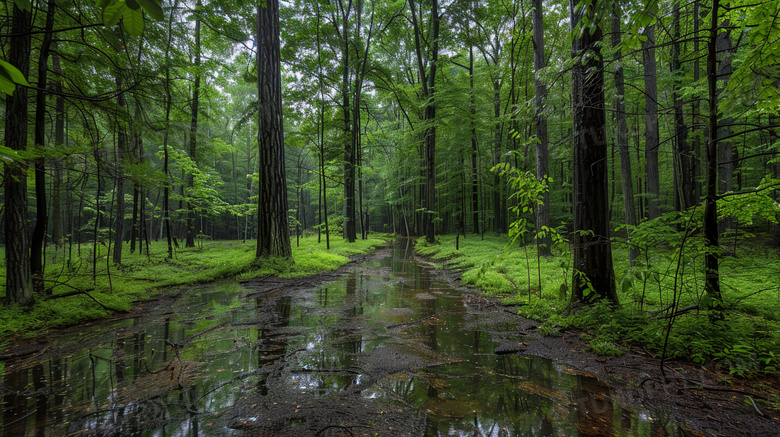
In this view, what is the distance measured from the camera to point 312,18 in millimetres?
13664

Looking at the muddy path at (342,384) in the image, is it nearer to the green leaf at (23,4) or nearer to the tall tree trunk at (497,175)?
the green leaf at (23,4)

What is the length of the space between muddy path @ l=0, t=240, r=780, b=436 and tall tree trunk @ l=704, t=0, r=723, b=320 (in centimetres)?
84

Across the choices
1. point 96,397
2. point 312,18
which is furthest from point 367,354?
point 312,18

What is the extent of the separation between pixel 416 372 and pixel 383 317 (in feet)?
5.71

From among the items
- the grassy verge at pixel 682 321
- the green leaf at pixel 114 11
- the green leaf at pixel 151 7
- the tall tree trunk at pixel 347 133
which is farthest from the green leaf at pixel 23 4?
the tall tree trunk at pixel 347 133

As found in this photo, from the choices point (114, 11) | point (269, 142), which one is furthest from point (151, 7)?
point (269, 142)

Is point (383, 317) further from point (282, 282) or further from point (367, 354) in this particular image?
point (282, 282)

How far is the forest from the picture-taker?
2572 millimetres

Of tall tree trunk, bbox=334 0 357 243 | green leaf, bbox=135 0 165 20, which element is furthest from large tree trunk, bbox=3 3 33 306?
tall tree trunk, bbox=334 0 357 243

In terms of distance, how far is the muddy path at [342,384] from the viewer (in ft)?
6.12

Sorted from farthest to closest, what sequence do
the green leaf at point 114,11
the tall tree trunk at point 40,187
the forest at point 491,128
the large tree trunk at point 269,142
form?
1. the large tree trunk at point 269,142
2. the tall tree trunk at point 40,187
3. the forest at point 491,128
4. the green leaf at point 114,11

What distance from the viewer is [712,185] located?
8.24 feet

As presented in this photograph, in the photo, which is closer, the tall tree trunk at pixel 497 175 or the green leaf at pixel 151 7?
the green leaf at pixel 151 7

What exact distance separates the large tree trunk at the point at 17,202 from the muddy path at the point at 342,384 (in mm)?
1146
